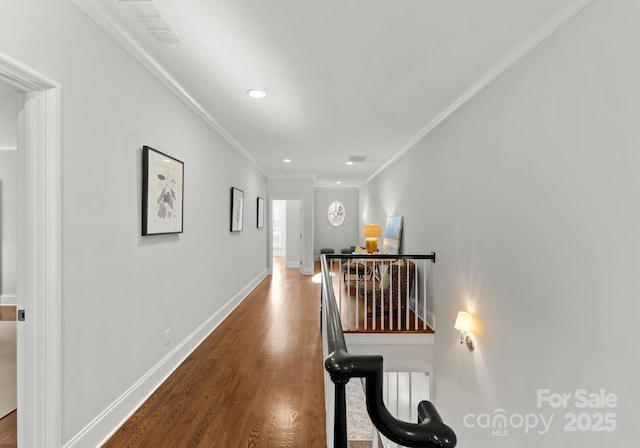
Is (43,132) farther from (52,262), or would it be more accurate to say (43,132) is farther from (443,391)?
(443,391)

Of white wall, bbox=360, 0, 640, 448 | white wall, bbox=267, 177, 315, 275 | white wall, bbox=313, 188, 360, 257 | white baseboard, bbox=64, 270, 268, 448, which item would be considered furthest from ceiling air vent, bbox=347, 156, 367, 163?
white wall, bbox=313, 188, 360, 257

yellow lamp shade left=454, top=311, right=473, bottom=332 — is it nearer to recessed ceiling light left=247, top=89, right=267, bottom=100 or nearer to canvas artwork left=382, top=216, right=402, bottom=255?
canvas artwork left=382, top=216, right=402, bottom=255

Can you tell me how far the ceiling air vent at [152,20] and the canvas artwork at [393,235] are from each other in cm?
425

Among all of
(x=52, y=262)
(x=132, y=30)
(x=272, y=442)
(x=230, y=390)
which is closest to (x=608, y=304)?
(x=272, y=442)

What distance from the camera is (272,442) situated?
1.84 m

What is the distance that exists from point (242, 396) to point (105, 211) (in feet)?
5.29

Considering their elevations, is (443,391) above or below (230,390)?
below

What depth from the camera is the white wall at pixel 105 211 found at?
154 centimetres

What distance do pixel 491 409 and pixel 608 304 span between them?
143 centimetres

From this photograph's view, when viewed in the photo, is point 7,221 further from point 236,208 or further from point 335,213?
point 335,213

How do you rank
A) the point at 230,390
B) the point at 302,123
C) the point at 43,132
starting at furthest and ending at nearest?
the point at 302,123 < the point at 230,390 < the point at 43,132

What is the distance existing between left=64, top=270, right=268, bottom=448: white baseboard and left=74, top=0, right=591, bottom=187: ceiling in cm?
230

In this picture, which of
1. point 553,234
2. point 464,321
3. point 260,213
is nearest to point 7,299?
point 260,213

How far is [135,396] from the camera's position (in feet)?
7.02
